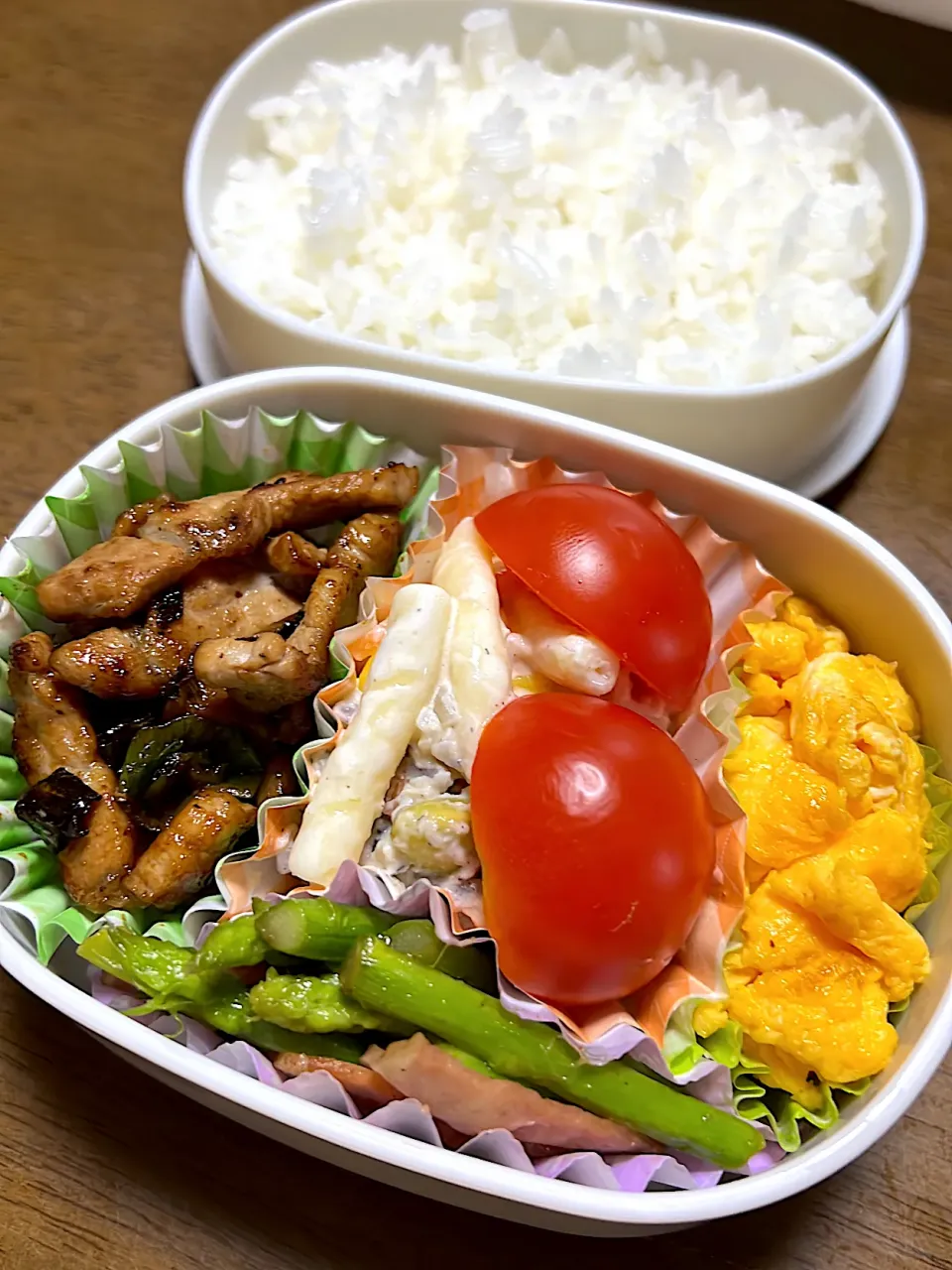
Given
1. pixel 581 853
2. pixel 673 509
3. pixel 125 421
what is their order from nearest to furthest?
pixel 581 853 < pixel 673 509 < pixel 125 421

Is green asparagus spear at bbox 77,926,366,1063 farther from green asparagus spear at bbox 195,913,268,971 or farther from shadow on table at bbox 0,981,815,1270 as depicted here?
shadow on table at bbox 0,981,815,1270

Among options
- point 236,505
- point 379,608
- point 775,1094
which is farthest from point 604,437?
point 775,1094

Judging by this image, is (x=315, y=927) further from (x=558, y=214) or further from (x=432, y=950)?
(x=558, y=214)

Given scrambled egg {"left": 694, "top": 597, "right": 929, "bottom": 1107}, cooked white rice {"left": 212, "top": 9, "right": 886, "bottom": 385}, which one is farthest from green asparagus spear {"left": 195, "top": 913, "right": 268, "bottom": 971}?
cooked white rice {"left": 212, "top": 9, "right": 886, "bottom": 385}

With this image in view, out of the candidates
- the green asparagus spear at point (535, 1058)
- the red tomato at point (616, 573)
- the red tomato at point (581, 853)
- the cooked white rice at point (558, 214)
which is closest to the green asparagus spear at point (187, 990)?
the green asparagus spear at point (535, 1058)

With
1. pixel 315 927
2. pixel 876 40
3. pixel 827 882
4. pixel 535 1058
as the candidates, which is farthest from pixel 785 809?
pixel 876 40

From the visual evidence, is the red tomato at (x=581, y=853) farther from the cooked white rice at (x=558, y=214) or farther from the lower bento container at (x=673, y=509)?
the cooked white rice at (x=558, y=214)
